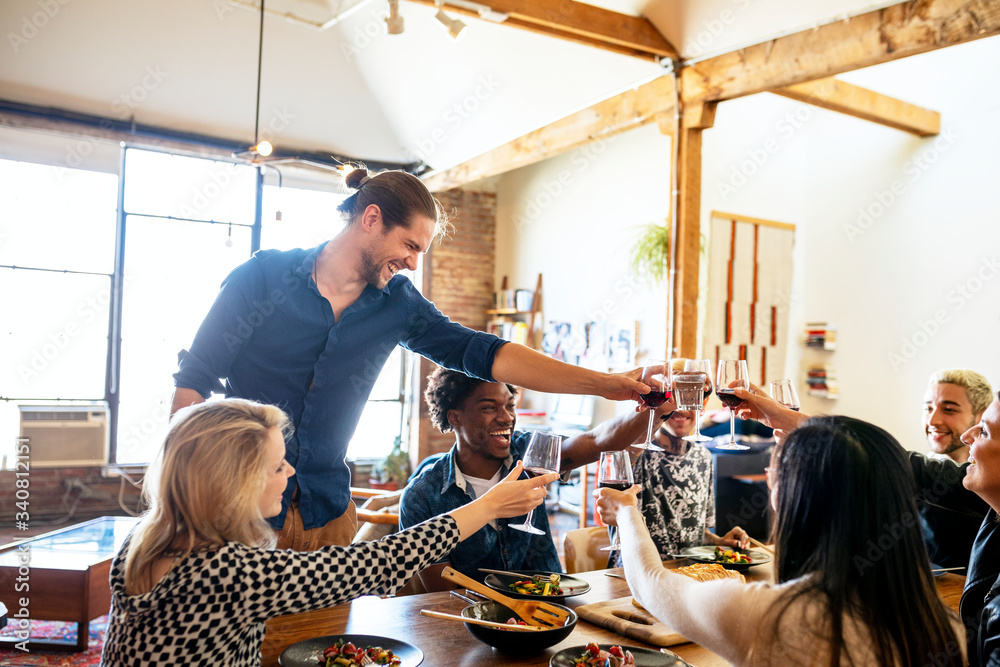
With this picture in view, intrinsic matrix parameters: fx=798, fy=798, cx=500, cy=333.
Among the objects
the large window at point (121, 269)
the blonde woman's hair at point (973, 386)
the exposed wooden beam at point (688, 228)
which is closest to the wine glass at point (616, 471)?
the blonde woman's hair at point (973, 386)

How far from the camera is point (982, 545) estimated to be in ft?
5.65

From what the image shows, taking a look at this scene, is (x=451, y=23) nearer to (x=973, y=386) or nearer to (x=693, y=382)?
(x=693, y=382)

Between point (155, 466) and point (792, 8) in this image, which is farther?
point (792, 8)

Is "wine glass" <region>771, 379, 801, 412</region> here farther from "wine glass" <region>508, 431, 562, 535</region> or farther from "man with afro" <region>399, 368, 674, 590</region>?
"wine glass" <region>508, 431, 562, 535</region>

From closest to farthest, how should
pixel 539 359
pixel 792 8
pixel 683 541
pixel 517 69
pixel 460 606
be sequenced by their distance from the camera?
pixel 460 606, pixel 539 359, pixel 683 541, pixel 792 8, pixel 517 69

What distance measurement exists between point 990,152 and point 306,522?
5150mm

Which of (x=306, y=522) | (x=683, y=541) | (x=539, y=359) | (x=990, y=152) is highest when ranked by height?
(x=990, y=152)

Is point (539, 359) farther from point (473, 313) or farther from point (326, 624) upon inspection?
point (473, 313)

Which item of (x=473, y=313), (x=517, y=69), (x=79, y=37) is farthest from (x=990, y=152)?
(x=79, y=37)

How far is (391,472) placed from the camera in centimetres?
762

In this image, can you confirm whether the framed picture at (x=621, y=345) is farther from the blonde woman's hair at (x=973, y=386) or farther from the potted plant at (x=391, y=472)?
the blonde woman's hair at (x=973, y=386)

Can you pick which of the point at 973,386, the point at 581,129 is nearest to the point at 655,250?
the point at 581,129

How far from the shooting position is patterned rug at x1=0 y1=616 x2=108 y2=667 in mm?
3475

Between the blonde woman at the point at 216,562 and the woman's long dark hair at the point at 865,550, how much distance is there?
2.14 ft
